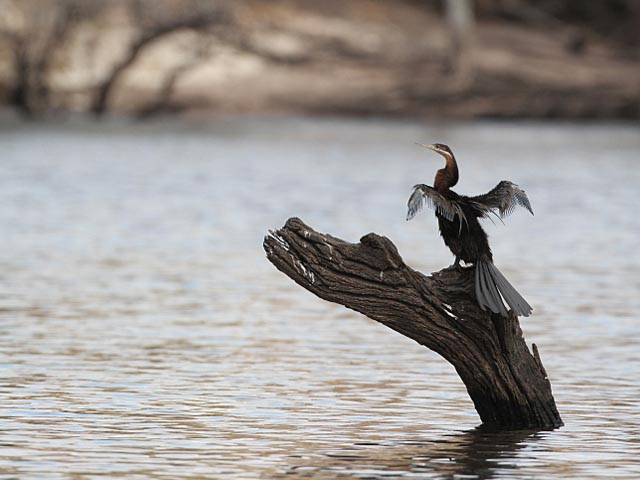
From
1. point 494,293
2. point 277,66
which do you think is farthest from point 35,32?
point 494,293

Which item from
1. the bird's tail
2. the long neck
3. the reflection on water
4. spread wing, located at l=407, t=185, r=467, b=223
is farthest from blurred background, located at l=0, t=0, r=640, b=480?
the long neck

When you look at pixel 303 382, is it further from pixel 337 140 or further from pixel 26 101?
pixel 26 101

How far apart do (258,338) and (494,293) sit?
426 cm

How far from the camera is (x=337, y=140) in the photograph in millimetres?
37438

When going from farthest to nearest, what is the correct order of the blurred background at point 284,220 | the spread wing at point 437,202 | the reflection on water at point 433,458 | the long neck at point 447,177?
the blurred background at point 284,220, the long neck at point 447,177, the spread wing at point 437,202, the reflection on water at point 433,458

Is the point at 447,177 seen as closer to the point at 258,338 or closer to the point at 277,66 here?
the point at 258,338

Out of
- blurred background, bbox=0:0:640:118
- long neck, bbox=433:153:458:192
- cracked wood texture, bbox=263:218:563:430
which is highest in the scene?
blurred background, bbox=0:0:640:118

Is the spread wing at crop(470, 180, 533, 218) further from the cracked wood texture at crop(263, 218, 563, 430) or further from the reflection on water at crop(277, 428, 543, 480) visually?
the reflection on water at crop(277, 428, 543, 480)

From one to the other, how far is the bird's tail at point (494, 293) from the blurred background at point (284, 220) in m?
0.74

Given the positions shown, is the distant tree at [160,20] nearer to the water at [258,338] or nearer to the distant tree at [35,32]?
the distant tree at [35,32]

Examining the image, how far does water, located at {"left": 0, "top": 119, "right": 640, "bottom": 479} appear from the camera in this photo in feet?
28.7

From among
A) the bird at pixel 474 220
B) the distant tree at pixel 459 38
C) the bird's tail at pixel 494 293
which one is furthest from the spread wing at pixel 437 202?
the distant tree at pixel 459 38

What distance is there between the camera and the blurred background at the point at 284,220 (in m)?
9.19

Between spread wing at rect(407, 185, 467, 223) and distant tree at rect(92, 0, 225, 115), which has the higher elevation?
distant tree at rect(92, 0, 225, 115)
